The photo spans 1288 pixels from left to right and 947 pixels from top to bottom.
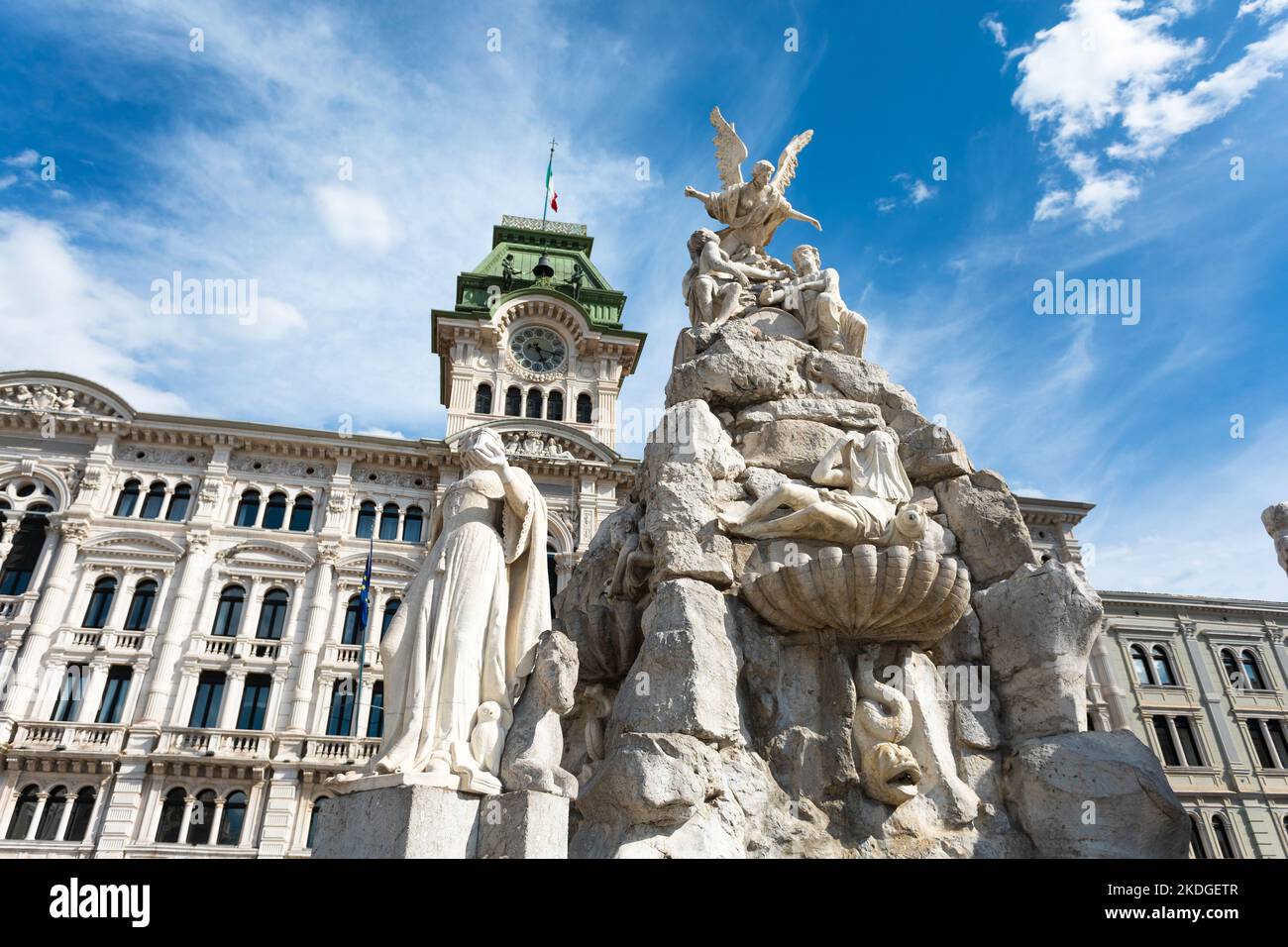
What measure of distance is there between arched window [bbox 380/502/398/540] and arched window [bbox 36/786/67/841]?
12.7 metres

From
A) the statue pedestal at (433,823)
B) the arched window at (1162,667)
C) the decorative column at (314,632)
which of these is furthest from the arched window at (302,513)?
the arched window at (1162,667)

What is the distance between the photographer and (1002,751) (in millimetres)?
6133

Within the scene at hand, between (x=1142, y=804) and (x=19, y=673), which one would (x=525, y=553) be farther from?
(x=19, y=673)

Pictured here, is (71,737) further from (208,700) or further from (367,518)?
(367,518)

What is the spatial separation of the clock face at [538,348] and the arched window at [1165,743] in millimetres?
29880

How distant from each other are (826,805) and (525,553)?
2.63 meters

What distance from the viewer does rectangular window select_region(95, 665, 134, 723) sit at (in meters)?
28.1

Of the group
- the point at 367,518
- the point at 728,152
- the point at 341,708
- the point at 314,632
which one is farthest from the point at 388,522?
the point at 728,152

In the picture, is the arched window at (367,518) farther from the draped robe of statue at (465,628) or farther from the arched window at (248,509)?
the draped robe of statue at (465,628)

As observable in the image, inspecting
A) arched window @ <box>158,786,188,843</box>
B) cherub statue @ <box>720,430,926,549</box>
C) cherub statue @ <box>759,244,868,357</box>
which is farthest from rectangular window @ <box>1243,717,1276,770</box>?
arched window @ <box>158,786,188,843</box>

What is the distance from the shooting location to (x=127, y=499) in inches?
1255

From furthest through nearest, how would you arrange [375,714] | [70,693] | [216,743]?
[375,714] < [70,693] < [216,743]

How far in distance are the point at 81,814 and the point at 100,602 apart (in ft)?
23.8

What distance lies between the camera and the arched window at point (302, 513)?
108ft
